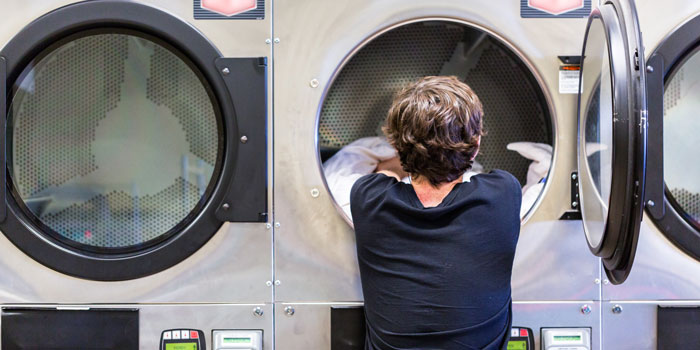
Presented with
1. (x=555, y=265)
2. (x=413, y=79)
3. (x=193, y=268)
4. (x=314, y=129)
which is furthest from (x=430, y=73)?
(x=193, y=268)

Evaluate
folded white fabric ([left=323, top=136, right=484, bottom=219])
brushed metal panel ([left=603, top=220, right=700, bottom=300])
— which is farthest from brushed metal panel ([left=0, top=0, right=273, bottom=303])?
brushed metal panel ([left=603, top=220, right=700, bottom=300])

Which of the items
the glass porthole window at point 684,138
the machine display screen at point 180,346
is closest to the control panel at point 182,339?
the machine display screen at point 180,346

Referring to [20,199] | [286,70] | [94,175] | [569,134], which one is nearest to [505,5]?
[569,134]

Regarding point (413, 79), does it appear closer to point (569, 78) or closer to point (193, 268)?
point (569, 78)

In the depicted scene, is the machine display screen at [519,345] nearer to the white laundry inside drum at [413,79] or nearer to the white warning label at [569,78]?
the white laundry inside drum at [413,79]

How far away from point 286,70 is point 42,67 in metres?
0.75

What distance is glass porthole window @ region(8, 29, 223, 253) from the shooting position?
1.62 metres

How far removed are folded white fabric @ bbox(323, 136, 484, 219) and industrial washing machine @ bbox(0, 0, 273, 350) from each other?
0.85ft

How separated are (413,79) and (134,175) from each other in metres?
0.99

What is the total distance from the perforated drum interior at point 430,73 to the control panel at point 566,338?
51cm

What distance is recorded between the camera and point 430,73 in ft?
6.12

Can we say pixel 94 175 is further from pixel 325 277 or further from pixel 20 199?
pixel 325 277

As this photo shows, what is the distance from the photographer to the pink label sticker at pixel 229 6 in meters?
1.56

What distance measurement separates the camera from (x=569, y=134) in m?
1.57
